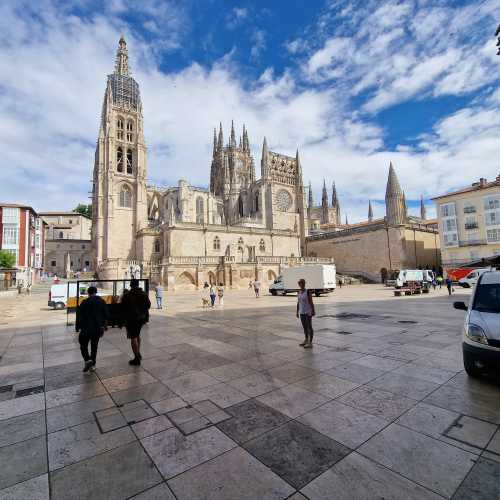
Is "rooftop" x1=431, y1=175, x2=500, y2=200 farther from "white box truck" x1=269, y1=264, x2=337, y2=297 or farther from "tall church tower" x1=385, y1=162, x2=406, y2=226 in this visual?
"white box truck" x1=269, y1=264, x2=337, y2=297

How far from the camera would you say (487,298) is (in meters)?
4.79

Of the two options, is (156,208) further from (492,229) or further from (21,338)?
(492,229)

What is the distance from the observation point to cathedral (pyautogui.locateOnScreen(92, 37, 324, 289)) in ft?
111

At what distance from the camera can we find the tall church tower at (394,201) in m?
38.7

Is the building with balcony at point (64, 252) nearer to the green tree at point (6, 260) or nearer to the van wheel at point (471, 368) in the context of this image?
the green tree at point (6, 260)

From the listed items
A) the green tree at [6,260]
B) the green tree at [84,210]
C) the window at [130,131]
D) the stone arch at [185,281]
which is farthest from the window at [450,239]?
the green tree at [84,210]

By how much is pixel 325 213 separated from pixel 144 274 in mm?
58750

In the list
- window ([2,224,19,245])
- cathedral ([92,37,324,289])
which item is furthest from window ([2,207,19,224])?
→ cathedral ([92,37,324,289])

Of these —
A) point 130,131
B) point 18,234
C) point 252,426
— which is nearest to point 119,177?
point 130,131

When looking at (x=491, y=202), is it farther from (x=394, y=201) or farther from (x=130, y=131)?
(x=130, y=131)

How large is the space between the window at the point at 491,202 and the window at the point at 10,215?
200 ft

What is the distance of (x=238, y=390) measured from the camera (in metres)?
4.20

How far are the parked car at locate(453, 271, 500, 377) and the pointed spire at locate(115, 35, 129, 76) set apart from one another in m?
64.7

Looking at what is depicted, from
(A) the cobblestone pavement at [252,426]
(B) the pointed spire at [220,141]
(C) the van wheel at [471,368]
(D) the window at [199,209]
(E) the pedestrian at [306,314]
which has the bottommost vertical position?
(A) the cobblestone pavement at [252,426]
